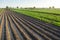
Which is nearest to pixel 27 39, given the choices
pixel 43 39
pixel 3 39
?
pixel 43 39

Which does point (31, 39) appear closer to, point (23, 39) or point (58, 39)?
point (23, 39)

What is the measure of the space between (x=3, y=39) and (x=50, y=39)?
4.88 meters

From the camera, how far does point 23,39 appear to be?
16.1m

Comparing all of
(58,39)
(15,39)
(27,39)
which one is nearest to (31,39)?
(27,39)

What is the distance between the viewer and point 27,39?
52.2ft

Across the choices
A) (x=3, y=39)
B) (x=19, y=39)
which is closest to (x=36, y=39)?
(x=19, y=39)

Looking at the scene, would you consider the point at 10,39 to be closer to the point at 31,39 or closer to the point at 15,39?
the point at 15,39

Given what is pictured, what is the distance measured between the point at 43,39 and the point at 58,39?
146 centimetres

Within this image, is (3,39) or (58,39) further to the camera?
(3,39)

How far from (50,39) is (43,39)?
0.68 meters

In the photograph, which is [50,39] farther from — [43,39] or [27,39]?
[27,39]

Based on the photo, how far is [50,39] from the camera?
15.6m

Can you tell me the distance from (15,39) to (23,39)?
851mm

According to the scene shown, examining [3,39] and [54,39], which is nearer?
[54,39]
